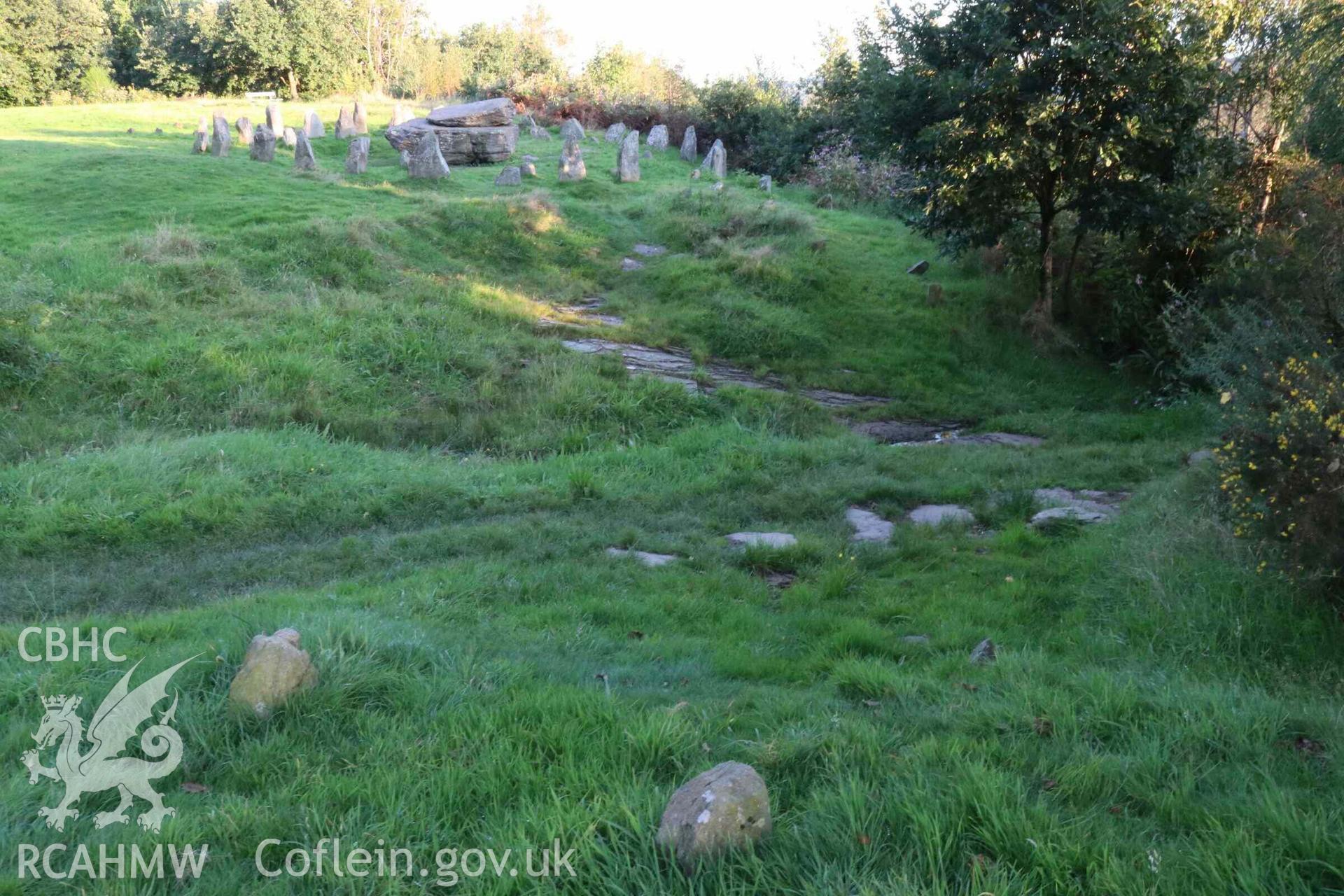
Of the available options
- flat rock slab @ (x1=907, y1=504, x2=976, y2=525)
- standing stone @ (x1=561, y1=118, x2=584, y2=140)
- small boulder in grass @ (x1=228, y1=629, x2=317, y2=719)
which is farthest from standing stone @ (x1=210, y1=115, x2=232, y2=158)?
small boulder in grass @ (x1=228, y1=629, x2=317, y2=719)

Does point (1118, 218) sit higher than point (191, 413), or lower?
higher

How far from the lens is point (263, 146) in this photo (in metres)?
24.4

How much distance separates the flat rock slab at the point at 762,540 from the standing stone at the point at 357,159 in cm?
1994

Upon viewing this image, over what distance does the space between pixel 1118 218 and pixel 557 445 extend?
31.7ft

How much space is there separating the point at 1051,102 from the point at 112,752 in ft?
45.9

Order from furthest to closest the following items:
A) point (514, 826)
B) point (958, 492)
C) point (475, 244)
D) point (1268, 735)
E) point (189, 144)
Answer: point (189, 144) → point (475, 244) → point (958, 492) → point (1268, 735) → point (514, 826)

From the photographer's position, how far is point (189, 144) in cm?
2683

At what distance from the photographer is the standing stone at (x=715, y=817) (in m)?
3.06

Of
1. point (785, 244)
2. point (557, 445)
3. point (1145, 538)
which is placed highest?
point (785, 244)

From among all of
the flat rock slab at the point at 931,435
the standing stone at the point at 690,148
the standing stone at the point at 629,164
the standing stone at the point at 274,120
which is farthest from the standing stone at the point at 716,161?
the flat rock slab at the point at 931,435

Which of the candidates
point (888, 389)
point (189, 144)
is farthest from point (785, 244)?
point (189, 144)

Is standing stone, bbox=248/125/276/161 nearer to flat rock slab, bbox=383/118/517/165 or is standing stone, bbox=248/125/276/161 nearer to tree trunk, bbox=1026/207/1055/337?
flat rock slab, bbox=383/118/517/165

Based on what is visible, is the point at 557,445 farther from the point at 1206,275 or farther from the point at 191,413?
the point at 1206,275

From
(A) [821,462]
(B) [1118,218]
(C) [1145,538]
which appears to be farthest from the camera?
(B) [1118,218]
